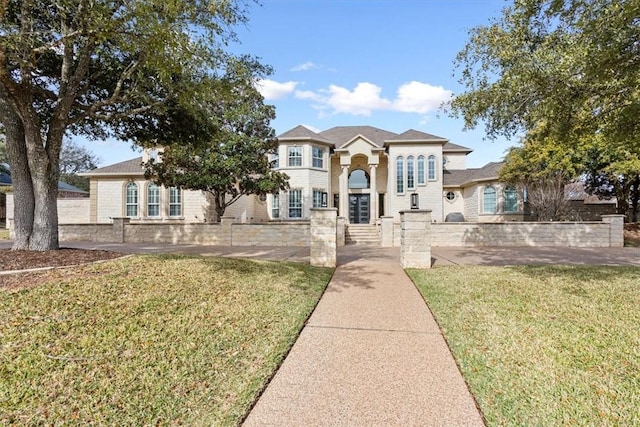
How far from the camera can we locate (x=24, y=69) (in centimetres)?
568

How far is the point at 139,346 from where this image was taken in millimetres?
3236

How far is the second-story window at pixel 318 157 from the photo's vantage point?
2083cm

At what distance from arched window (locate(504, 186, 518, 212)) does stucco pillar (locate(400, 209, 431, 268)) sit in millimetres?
15542

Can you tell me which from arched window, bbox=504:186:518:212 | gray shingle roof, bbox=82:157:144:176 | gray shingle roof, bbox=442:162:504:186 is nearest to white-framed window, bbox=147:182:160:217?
gray shingle roof, bbox=82:157:144:176

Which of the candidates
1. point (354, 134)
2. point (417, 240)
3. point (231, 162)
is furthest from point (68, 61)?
point (354, 134)

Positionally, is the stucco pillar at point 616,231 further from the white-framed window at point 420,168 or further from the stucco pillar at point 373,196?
the stucco pillar at point 373,196

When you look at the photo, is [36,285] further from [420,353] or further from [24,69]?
[420,353]

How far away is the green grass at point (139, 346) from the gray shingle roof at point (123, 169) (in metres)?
18.5

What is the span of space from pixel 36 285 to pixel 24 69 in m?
4.11

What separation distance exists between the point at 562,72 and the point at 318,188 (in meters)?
15.8

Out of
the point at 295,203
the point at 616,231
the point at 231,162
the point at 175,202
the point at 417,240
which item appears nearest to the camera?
the point at 417,240


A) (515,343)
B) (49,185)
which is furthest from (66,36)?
(515,343)

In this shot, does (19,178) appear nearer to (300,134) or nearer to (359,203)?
(300,134)

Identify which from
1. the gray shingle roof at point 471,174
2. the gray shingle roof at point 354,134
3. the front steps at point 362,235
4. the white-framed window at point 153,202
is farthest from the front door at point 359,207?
the white-framed window at point 153,202
